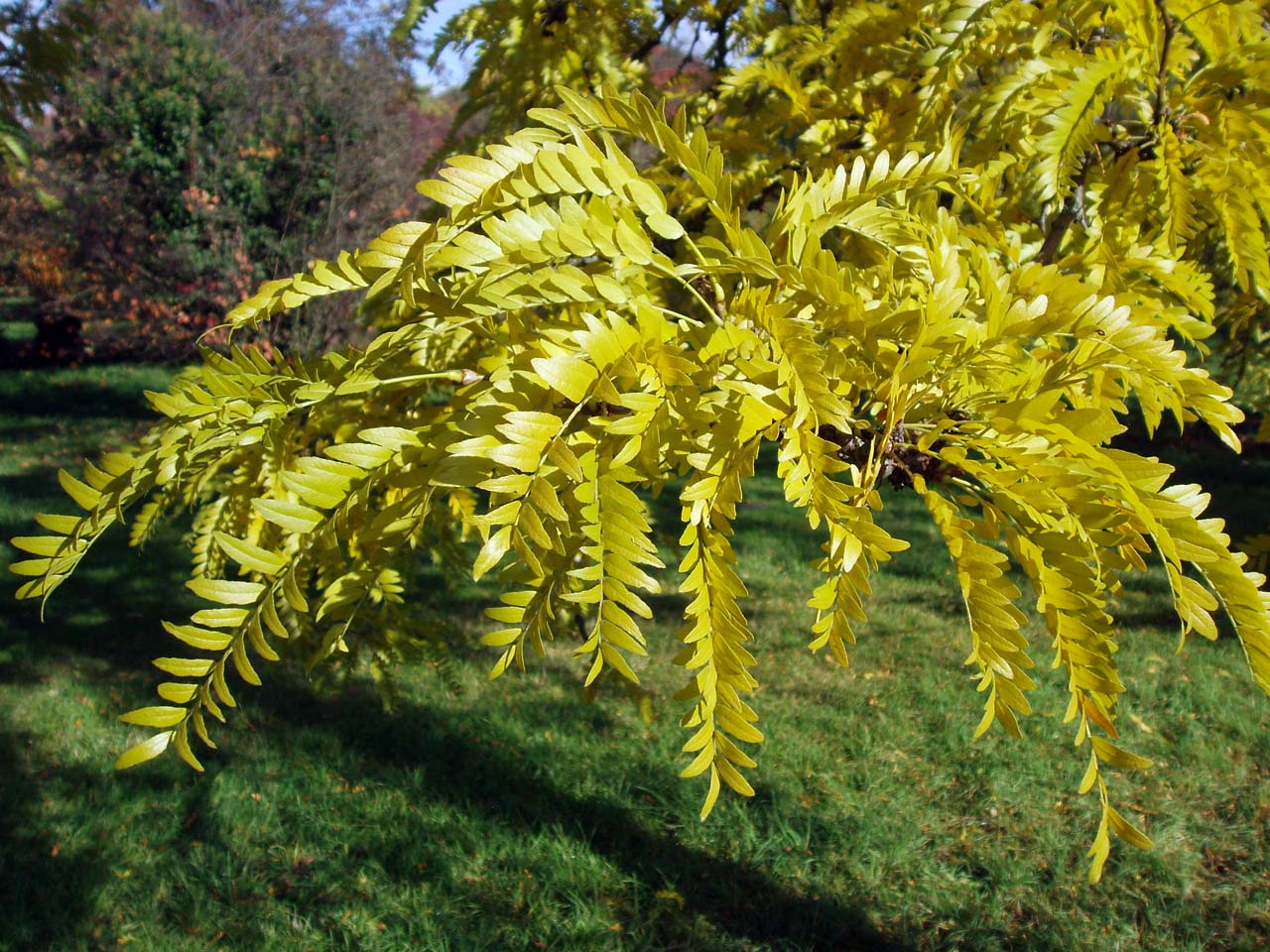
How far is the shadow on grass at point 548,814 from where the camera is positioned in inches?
111

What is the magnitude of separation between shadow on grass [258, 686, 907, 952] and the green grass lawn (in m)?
0.01

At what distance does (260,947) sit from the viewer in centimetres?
268

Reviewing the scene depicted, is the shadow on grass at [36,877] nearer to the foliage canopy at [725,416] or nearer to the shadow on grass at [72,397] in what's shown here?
the foliage canopy at [725,416]

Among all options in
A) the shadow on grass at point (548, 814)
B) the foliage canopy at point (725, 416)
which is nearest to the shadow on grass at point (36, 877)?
the shadow on grass at point (548, 814)

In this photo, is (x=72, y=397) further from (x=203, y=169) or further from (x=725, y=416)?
(x=725, y=416)

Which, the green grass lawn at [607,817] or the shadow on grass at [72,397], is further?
the shadow on grass at [72,397]

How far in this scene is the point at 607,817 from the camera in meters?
3.31

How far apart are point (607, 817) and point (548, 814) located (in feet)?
0.70

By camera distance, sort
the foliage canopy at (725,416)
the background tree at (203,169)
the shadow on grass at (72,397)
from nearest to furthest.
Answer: the foliage canopy at (725,416) < the background tree at (203,169) < the shadow on grass at (72,397)

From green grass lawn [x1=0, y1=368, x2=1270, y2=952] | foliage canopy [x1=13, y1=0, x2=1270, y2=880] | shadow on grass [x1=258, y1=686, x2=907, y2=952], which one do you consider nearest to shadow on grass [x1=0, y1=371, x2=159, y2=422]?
green grass lawn [x1=0, y1=368, x2=1270, y2=952]

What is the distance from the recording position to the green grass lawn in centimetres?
280

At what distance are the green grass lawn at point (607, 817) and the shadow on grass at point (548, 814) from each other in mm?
11

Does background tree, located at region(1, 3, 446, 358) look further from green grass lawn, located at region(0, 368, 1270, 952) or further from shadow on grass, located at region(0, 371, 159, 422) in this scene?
green grass lawn, located at region(0, 368, 1270, 952)

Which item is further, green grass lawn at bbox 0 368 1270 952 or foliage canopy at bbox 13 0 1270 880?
green grass lawn at bbox 0 368 1270 952
